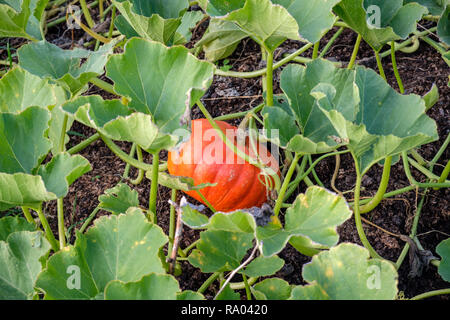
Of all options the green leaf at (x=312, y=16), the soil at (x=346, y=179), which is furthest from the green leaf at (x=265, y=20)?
the soil at (x=346, y=179)

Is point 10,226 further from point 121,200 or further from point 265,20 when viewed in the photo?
point 265,20

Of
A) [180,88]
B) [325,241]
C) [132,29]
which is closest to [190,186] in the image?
[180,88]

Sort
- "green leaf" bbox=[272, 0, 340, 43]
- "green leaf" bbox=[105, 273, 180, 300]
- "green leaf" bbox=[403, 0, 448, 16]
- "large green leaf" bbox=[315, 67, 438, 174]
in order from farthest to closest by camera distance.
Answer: "green leaf" bbox=[403, 0, 448, 16]
"green leaf" bbox=[272, 0, 340, 43]
"large green leaf" bbox=[315, 67, 438, 174]
"green leaf" bbox=[105, 273, 180, 300]

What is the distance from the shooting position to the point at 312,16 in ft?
3.76

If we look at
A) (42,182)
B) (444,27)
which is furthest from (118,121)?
(444,27)

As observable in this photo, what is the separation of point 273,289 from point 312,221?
0.56ft

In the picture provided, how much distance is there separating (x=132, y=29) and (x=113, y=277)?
66cm

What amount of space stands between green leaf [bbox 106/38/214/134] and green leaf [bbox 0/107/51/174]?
0.17m

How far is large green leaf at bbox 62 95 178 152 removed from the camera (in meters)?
0.94

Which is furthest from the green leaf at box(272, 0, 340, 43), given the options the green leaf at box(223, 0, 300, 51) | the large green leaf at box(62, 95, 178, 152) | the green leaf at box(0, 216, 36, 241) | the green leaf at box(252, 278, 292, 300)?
the green leaf at box(0, 216, 36, 241)

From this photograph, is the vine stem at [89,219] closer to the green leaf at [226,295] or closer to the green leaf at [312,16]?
the green leaf at [226,295]

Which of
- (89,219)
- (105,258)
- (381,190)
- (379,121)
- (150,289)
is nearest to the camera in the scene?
(150,289)

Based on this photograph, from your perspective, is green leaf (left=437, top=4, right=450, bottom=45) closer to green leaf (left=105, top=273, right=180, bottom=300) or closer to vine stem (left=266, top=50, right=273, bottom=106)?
vine stem (left=266, top=50, right=273, bottom=106)
